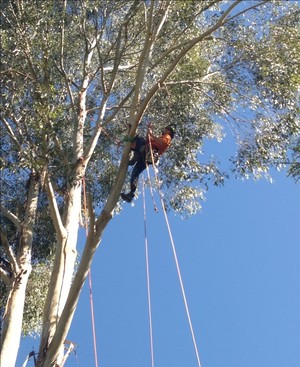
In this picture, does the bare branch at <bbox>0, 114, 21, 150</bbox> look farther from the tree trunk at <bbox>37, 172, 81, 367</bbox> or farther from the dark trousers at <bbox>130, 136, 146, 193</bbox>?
the dark trousers at <bbox>130, 136, 146, 193</bbox>

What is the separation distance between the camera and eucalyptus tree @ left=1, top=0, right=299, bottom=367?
725cm

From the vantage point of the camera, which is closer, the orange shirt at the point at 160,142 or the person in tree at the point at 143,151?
the person in tree at the point at 143,151

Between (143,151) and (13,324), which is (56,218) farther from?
(13,324)

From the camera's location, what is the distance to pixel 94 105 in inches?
424

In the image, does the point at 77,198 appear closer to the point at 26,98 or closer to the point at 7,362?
the point at 26,98

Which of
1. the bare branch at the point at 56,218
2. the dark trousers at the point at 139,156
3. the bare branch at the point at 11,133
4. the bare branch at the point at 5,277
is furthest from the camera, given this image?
the bare branch at the point at 11,133

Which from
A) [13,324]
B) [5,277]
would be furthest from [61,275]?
[5,277]

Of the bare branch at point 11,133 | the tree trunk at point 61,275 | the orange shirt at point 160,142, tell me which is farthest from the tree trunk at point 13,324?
the orange shirt at point 160,142

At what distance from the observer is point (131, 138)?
6.66m

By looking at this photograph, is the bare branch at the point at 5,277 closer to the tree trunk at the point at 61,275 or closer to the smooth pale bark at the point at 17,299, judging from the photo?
the smooth pale bark at the point at 17,299

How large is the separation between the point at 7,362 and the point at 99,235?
6.35 feet

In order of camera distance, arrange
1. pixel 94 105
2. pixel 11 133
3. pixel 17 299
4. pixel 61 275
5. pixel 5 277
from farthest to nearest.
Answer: pixel 94 105 < pixel 11 133 < pixel 5 277 < pixel 17 299 < pixel 61 275

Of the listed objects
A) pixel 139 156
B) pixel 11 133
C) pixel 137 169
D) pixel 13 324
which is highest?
pixel 11 133

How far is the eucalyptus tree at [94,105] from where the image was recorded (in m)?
7.25
